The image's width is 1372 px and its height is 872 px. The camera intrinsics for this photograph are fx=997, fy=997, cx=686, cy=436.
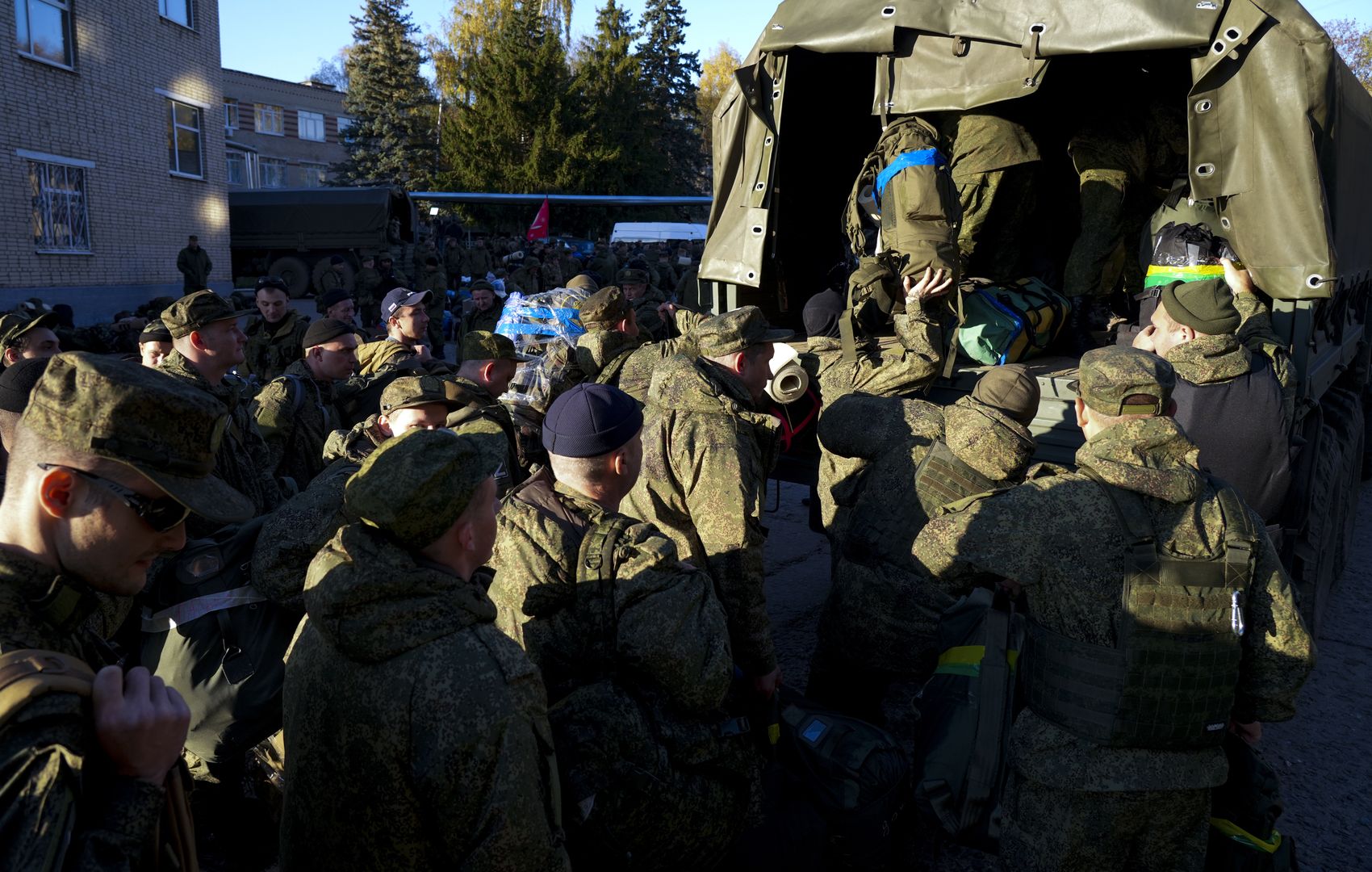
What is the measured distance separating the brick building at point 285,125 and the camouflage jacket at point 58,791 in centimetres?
5378

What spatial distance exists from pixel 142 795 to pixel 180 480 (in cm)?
53

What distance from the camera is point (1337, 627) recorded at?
5.62 m

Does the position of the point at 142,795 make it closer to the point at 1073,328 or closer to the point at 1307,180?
the point at 1307,180

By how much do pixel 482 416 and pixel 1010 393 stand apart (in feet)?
6.40

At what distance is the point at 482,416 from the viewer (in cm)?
377

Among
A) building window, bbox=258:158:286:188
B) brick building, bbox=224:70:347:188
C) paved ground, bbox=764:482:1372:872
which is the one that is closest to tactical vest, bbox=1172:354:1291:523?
paved ground, bbox=764:482:1372:872

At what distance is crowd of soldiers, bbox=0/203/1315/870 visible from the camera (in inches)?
62.7

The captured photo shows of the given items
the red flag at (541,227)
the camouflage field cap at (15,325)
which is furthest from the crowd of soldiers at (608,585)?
the red flag at (541,227)

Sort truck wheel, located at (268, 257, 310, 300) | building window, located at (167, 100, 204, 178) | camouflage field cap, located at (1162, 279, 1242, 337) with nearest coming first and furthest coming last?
1. camouflage field cap, located at (1162, 279, 1242, 337)
2. building window, located at (167, 100, 204, 178)
3. truck wheel, located at (268, 257, 310, 300)

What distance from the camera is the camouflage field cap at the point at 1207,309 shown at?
13.2ft

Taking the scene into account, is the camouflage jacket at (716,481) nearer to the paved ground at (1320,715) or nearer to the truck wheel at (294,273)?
the paved ground at (1320,715)

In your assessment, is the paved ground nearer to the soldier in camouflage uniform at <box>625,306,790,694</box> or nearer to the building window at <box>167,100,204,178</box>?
the soldier in camouflage uniform at <box>625,306,790,694</box>

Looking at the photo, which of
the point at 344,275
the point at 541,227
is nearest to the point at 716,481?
the point at 344,275

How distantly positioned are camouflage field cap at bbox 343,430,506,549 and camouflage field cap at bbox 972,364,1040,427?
2262 millimetres
